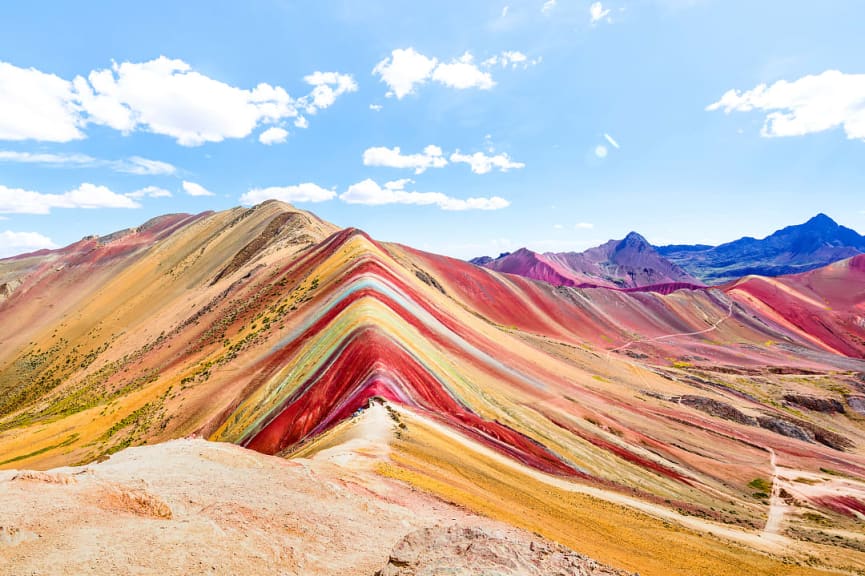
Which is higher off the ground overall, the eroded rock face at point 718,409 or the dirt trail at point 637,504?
the eroded rock face at point 718,409

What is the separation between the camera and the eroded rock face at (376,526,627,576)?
26.9 feet

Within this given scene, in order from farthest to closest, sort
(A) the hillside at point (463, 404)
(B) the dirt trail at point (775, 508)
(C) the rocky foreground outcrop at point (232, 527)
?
(B) the dirt trail at point (775, 508) → (A) the hillside at point (463, 404) → (C) the rocky foreground outcrop at point (232, 527)

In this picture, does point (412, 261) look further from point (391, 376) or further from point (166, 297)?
point (391, 376)

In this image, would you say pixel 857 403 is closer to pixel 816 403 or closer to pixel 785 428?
pixel 816 403

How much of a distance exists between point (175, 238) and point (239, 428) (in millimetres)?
120369

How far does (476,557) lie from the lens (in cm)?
854

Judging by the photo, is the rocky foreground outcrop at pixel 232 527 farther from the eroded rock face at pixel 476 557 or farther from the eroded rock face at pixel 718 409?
the eroded rock face at pixel 718 409

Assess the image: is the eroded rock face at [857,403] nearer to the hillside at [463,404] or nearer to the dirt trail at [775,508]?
the hillside at [463,404]

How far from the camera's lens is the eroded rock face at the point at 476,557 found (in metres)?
8.21

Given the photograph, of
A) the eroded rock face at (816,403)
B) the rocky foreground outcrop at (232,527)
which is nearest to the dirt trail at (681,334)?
the eroded rock face at (816,403)

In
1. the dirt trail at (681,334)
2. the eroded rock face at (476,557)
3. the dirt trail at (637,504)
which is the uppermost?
the dirt trail at (681,334)

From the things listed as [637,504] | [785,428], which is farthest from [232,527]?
[785,428]

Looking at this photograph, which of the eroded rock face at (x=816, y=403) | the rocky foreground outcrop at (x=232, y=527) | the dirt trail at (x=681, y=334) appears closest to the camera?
the rocky foreground outcrop at (x=232, y=527)

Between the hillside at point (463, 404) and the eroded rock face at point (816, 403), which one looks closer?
the hillside at point (463, 404)
